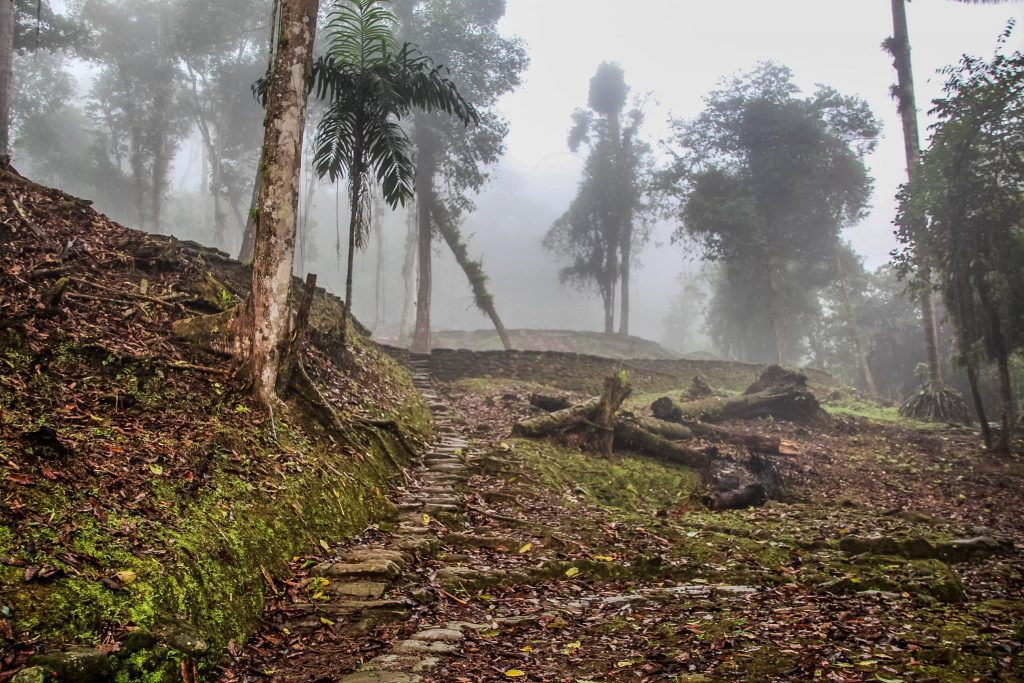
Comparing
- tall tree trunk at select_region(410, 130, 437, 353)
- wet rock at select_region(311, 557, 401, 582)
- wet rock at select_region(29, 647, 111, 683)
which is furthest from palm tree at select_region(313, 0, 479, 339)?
tall tree trunk at select_region(410, 130, 437, 353)

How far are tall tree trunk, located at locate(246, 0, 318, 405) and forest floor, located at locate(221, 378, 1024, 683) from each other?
7.22 feet

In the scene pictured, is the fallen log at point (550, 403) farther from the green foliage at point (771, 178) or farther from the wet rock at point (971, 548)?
the green foliage at point (771, 178)

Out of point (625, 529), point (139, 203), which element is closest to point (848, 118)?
point (625, 529)

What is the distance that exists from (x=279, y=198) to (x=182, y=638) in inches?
178

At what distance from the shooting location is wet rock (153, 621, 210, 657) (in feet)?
9.21

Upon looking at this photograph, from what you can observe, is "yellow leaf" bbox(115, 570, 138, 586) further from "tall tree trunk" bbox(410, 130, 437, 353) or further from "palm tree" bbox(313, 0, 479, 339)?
"tall tree trunk" bbox(410, 130, 437, 353)

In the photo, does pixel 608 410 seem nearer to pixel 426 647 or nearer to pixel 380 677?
pixel 426 647

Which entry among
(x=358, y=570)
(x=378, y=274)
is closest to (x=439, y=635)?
(x=358, y=570)

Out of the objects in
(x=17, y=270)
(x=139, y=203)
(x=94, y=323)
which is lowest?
(x=94, y=323)

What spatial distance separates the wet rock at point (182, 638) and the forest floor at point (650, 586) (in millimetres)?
204

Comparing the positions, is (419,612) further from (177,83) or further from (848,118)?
(177,83)

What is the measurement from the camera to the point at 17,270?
5172mm

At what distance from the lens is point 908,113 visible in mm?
17438

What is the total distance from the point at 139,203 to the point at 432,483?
31716 mm
